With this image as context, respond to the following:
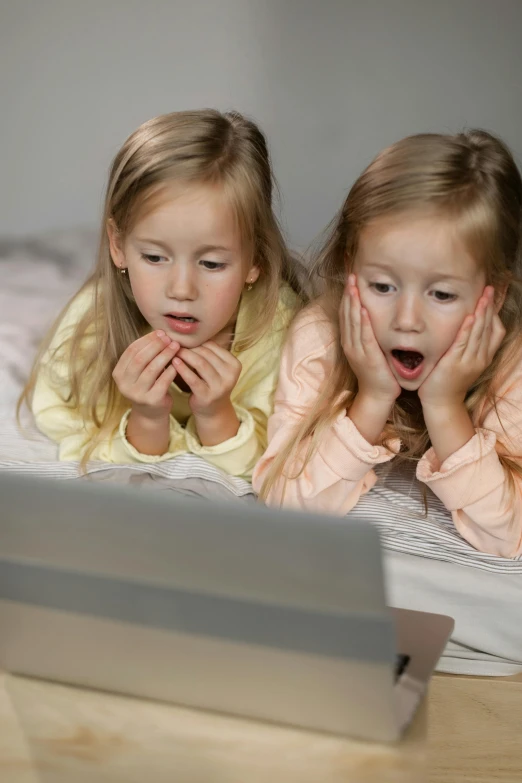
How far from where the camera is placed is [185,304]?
3.24 ft

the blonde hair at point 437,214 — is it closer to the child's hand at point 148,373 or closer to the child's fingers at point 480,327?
Result: the child's fingers at point 480,327

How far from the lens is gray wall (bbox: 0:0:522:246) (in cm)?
113

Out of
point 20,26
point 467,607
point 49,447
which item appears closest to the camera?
point 467,607

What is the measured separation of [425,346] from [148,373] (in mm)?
287

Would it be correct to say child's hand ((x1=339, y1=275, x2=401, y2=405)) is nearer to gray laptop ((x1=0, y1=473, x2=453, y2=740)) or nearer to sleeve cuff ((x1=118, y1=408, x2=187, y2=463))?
sleeve cuff ((x1=118, y1=408, x2=187, y2=463))

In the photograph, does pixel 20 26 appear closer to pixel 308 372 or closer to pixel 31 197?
pixel 31 197

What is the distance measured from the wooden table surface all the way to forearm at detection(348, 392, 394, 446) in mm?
434

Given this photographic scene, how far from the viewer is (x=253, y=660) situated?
1.61 ft

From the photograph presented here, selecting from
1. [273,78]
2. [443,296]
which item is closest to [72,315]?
[273,78]

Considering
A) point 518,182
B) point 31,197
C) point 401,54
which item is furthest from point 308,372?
point 31,197

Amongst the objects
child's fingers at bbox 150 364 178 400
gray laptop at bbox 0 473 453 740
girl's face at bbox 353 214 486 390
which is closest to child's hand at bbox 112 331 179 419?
child's fingers at bbox 150 364 178 400

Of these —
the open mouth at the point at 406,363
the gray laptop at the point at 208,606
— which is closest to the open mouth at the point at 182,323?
the open mouth at the point at 406,363

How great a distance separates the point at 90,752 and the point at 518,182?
24.8 inches

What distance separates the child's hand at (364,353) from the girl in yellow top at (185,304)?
0.13 metres
